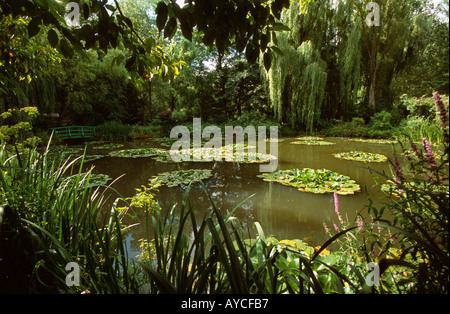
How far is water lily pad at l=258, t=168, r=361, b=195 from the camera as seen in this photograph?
139 inches

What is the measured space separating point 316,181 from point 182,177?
246cm

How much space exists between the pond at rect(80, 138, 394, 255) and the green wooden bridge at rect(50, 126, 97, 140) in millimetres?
4913

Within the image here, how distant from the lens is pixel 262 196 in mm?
3475

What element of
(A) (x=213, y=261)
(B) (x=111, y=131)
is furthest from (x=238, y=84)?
(A) (x=213, y=261)

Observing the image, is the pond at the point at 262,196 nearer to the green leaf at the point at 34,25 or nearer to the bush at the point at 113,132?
the green leaf at the point at 34,25

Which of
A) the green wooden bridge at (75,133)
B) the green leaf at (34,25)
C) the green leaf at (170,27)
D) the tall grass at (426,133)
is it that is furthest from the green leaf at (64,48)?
the green wooden bridge at (75,133)

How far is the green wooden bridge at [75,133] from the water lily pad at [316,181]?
8.95 m

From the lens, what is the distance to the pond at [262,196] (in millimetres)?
2520

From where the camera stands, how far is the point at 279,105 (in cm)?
1120

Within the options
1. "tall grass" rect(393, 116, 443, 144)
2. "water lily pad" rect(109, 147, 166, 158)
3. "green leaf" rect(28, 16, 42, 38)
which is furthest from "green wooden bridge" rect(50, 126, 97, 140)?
"tall grass" rect(393, 116, 443, 144)

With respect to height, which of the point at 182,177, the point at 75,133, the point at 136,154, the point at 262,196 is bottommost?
the point at 262,196

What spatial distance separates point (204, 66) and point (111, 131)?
8.80 m

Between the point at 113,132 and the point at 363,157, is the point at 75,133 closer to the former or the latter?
the point at 113,132

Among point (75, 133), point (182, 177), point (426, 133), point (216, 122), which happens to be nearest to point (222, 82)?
point (216, 122)
